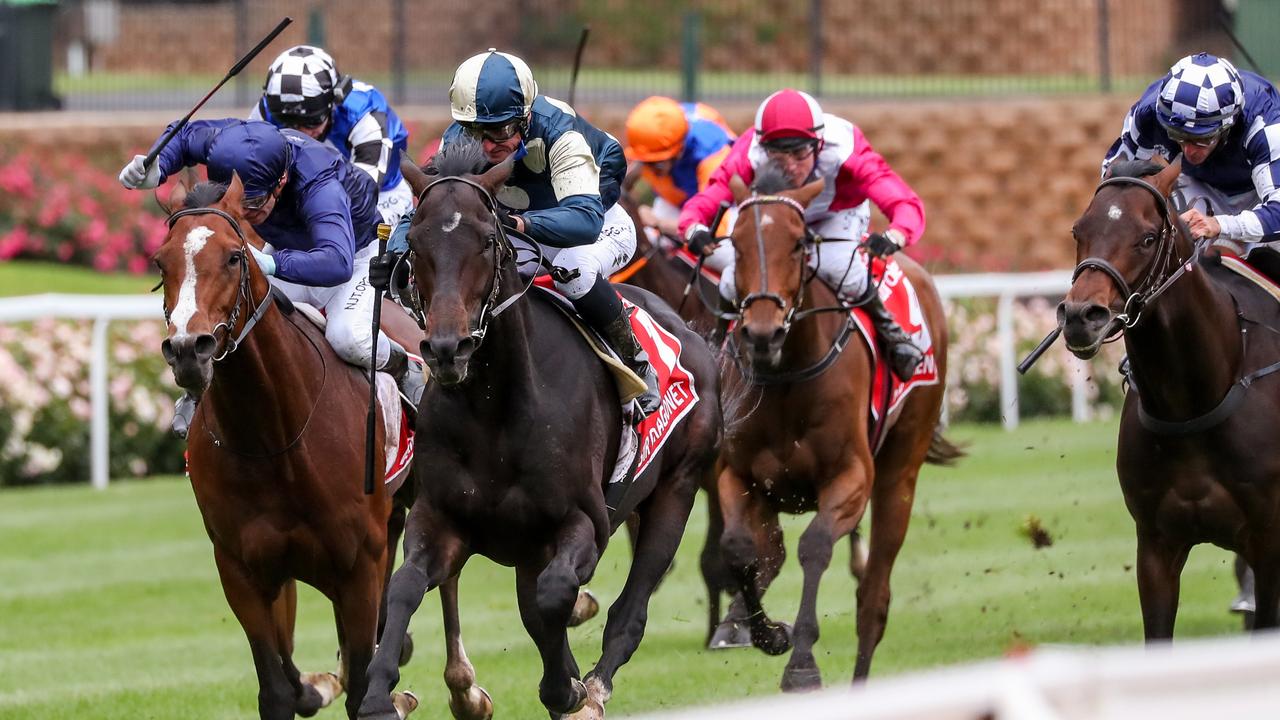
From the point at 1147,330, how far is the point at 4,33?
51.7 feet

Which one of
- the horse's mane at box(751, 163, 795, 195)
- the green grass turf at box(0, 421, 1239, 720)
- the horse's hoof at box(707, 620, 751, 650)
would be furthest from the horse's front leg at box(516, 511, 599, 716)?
the horse's hoof at box(707, 620, 751, 650)

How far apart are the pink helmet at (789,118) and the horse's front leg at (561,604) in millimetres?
2290

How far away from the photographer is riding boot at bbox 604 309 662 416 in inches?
241

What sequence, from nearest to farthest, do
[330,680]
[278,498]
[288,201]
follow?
[278,498] → [288,201] → [330,680]

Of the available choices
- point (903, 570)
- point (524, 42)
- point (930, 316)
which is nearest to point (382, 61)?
point (524, 42)

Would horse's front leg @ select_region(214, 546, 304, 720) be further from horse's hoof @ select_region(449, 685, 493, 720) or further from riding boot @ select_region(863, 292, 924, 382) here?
riding boot @ select_region(863, 292, 924, 382)

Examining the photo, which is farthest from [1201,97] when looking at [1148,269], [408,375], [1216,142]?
[408,375]

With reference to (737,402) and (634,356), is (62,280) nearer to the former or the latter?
(737,402)

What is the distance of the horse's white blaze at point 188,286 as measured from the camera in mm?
5320

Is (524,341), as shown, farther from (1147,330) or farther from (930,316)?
(930,316)

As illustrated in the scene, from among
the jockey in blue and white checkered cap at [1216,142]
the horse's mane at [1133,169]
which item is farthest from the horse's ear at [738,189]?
the horse's mane at [1133,169]

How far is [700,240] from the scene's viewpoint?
7.62 metres

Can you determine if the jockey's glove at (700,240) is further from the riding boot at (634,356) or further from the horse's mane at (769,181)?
the riding boot at (634,356)

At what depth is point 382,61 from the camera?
21.4m
